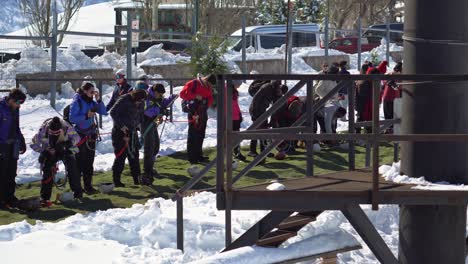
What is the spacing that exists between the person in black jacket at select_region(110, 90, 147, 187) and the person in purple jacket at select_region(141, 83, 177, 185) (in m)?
0.17

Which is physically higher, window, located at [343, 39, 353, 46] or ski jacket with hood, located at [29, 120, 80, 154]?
window, located at [343, 39, 353, 46]

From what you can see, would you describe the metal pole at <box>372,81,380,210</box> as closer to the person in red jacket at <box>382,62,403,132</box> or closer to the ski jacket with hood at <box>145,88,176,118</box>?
the ski jacket with hood at <box>145,88,176,118</box>

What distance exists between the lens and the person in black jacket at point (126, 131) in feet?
45.0

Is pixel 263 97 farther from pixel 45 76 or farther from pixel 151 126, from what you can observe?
pixel 45 76

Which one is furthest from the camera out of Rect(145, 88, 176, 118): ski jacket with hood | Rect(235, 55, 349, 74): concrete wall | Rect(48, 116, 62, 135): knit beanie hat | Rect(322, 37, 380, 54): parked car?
Rect(322, 37, 380, 54): parked car

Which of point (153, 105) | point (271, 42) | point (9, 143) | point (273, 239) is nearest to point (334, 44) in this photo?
point (271, 42)

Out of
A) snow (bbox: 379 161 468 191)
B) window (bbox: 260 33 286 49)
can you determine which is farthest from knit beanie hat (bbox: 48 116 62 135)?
window (bbox: 260 33 286 49)

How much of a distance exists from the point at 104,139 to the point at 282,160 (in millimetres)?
3257

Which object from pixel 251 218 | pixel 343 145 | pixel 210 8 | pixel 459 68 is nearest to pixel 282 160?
pixel 343 145

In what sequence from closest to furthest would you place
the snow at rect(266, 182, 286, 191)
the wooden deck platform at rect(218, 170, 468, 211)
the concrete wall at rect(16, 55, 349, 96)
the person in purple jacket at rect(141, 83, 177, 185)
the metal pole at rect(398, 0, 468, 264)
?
the wooden deck platform at rect(218, 170, 468, 211)
the snow at rect(266, 182, 286, 191)
the metal pole at rect(398, 0, 468, 264)
the person in purple jacket at rect(141, 83, 177, 185)
the concrete wall at rect(16, 55, 349, 96)

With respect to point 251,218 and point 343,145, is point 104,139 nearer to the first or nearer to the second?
point 343,145

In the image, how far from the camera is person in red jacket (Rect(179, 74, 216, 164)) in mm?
15492

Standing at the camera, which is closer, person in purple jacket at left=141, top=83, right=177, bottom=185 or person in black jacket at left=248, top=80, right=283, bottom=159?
person in purple jacket at left=141, top=83, right=177, bottom=185

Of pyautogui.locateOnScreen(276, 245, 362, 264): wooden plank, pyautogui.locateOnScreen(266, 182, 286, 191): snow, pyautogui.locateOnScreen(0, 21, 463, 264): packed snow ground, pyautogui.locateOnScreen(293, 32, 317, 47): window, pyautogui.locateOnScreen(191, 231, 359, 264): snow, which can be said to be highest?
pyautogui.locateOnScreen(293, 32, 317, 47): window
